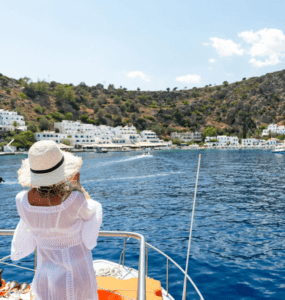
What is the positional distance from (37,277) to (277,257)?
1028 centimetres

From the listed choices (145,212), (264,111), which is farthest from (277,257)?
(264,111)

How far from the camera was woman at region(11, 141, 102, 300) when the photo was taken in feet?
6.53

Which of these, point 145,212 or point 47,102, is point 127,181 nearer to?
point 145,212

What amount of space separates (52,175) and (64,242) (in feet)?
1.75

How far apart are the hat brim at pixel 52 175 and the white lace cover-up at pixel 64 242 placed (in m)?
0.14

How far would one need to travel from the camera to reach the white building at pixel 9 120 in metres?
101

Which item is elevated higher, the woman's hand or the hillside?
the hillside

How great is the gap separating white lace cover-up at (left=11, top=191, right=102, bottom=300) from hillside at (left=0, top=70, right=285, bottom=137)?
12927 centimetres

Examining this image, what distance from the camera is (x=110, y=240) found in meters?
12.7

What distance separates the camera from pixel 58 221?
2002 millimetres

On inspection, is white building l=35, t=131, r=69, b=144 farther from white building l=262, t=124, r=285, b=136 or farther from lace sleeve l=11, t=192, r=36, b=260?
white building l=262, t=124, r=285, b=136

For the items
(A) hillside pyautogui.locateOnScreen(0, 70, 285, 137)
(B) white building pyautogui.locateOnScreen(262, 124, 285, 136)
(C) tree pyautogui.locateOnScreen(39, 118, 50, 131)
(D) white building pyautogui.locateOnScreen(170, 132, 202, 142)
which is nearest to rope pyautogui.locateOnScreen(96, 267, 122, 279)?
(C) tree pyautogui.locateOnScreen(39, 118, 50, 131)

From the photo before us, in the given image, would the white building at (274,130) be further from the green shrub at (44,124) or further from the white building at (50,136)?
the green shrub at (44,124)

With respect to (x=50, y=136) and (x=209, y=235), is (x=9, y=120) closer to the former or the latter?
(x=50, y=136)
